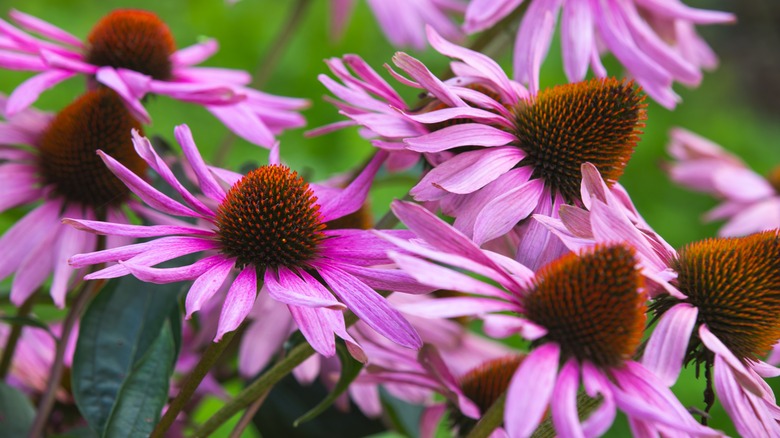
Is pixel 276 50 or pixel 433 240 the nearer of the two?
pixel 433 240

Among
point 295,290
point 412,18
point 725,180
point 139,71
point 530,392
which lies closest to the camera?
point 530,392

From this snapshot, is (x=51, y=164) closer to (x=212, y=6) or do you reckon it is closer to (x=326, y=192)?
(x=326, y=192)

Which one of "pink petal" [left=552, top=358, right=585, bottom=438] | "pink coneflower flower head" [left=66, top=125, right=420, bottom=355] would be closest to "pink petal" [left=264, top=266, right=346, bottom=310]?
"pink coneflower flower head" [left=66, top=125, right=420, bottom=355]

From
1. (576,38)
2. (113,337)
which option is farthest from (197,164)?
(576,38)

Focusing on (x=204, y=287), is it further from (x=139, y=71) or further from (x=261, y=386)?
(x=139, y=71)

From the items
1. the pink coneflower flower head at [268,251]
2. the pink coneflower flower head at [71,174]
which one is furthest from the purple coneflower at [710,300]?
the pink coneflower flower head at [71,174]

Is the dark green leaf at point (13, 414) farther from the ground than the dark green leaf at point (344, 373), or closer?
closer

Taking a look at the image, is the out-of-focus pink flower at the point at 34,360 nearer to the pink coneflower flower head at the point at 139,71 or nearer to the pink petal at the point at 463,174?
the pink coneflower flower head at the point at 139,71
